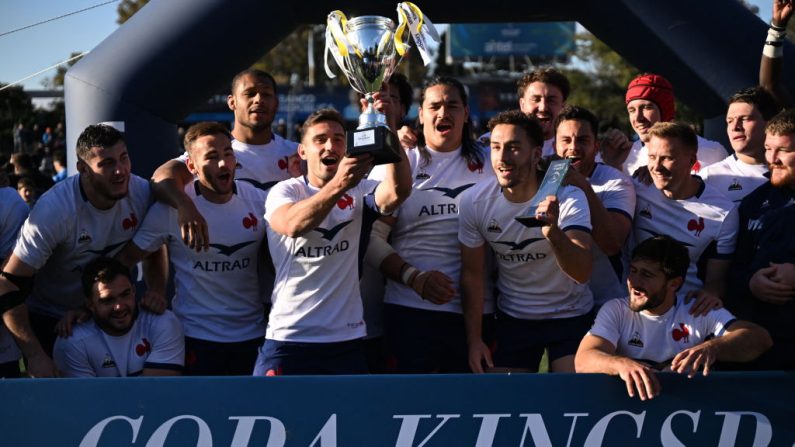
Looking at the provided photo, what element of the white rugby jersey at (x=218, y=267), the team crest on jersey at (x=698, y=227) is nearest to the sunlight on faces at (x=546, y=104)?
the team crest on jersey at (x=698, y=227)

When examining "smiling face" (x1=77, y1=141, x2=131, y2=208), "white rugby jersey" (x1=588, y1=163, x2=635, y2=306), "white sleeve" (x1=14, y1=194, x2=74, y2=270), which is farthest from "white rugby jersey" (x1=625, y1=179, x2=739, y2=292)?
"white sleeve" (x1=14, y1=194, x2=74, y2=270)

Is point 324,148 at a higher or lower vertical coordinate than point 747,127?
lower

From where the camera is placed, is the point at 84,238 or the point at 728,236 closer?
the point at 728,236

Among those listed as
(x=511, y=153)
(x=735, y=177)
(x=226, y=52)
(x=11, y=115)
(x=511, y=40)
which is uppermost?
(x=511, y=40)

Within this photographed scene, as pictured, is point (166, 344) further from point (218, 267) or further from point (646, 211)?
point (646, 211)

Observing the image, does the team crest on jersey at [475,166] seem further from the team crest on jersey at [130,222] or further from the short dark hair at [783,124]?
the team crest on jersey at [130,222]

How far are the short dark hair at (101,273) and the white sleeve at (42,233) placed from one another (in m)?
Result: 0.25

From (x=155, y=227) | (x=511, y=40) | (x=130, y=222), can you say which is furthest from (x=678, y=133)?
(x=511, y=40)

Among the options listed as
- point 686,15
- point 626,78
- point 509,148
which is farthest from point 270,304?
point 626,78

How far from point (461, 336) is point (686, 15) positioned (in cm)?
278

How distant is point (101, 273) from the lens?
4.48 metres

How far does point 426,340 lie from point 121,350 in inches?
59.8

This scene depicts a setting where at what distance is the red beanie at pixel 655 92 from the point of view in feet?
17.8

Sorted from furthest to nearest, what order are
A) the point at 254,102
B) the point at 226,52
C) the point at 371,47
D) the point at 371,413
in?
the point at 226,52
the point at 254,102
the point at 371,47
the point at 371,413
